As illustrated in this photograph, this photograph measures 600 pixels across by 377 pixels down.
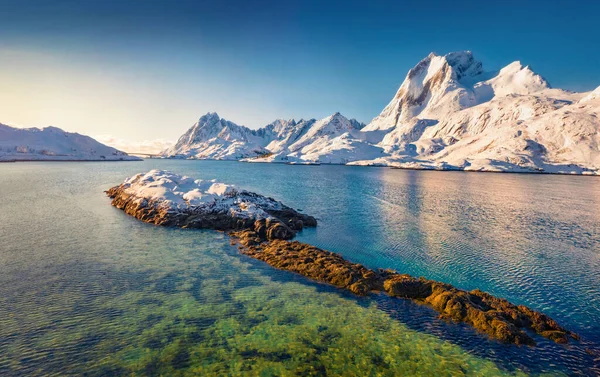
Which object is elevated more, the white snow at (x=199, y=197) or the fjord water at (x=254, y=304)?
the white snow at (x=199, y=197)

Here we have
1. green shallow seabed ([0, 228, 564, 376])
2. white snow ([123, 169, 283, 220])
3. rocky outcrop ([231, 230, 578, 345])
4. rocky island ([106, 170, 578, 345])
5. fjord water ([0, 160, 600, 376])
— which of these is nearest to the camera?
green shallow seabed ([0, 228, 564, 376])

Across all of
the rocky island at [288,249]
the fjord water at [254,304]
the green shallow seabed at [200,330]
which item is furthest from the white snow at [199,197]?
the green shallow seabed at [200,330]

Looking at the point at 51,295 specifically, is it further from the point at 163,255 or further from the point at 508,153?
the point at 508,153

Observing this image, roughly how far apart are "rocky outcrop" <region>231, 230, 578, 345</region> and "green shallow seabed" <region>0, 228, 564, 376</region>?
205 cm

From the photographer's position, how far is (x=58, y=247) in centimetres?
2661

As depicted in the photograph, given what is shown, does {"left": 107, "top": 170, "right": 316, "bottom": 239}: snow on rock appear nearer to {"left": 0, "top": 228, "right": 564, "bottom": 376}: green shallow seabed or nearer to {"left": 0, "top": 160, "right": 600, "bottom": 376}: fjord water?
{"left": 0, "top": 160, "right": 600, "bottom": 376}: fjord water

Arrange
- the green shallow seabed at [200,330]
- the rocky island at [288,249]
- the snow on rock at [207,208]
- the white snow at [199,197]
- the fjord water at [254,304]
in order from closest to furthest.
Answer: the green shallow seabed at [200,330], the fjord water at [254,304], the rocky island at [288,249], the snow on rock at [207,208], the white snow at [199,197]

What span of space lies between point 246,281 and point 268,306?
410 centimetres

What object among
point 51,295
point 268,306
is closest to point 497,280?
point 268,306

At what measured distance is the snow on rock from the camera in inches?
1409

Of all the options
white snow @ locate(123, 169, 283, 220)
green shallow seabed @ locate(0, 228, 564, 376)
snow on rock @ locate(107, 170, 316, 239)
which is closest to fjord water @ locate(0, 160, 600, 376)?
green shallow seabed @ locate(0, 228, 564, 376)

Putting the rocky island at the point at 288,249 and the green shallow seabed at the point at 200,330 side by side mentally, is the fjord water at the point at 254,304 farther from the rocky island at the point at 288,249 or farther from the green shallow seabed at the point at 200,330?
the rocky island at the point at 288,249

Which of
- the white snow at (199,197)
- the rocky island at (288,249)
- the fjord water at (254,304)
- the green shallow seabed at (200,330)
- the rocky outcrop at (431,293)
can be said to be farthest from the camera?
the white snow at (199,197)

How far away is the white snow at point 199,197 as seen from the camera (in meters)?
38.3
